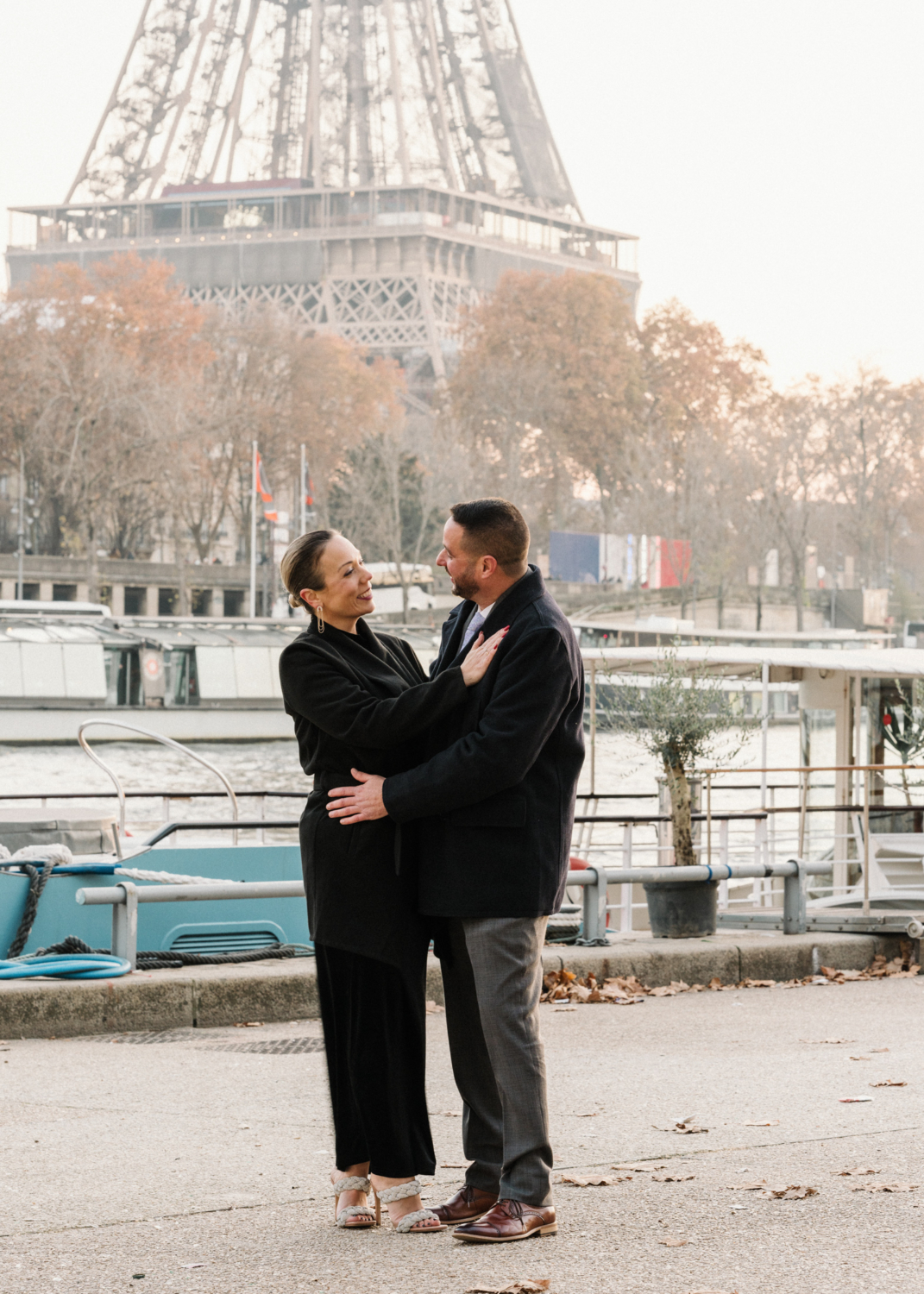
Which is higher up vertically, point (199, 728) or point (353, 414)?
point (353, 414)

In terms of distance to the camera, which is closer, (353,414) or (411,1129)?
(411,1129)

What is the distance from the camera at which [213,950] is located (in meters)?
9.09

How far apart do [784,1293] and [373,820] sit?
135 centimetres

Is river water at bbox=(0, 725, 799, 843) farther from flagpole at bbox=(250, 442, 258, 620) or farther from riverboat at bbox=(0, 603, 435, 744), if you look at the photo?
flagpole at bbox=(250, 442, 258, 620)

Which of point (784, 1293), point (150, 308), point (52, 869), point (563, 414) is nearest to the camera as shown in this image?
point (784, 1293)

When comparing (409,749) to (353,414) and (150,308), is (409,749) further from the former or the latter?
(353,414)

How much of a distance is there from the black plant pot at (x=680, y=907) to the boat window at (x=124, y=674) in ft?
135

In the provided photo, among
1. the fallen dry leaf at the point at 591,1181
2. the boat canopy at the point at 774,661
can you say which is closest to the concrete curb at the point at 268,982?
the boat canopy at the point at 774,661

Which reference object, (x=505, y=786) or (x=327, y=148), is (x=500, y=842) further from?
(x=327, y=148)

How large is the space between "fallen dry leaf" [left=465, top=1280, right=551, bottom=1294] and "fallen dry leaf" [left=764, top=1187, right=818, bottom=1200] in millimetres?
946

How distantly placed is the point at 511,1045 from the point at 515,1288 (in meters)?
0.65

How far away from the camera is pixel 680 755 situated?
42.8 feet

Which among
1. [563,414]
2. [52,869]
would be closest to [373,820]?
[52,869]

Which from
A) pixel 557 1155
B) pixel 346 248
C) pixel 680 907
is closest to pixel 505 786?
pixel 557 1155
